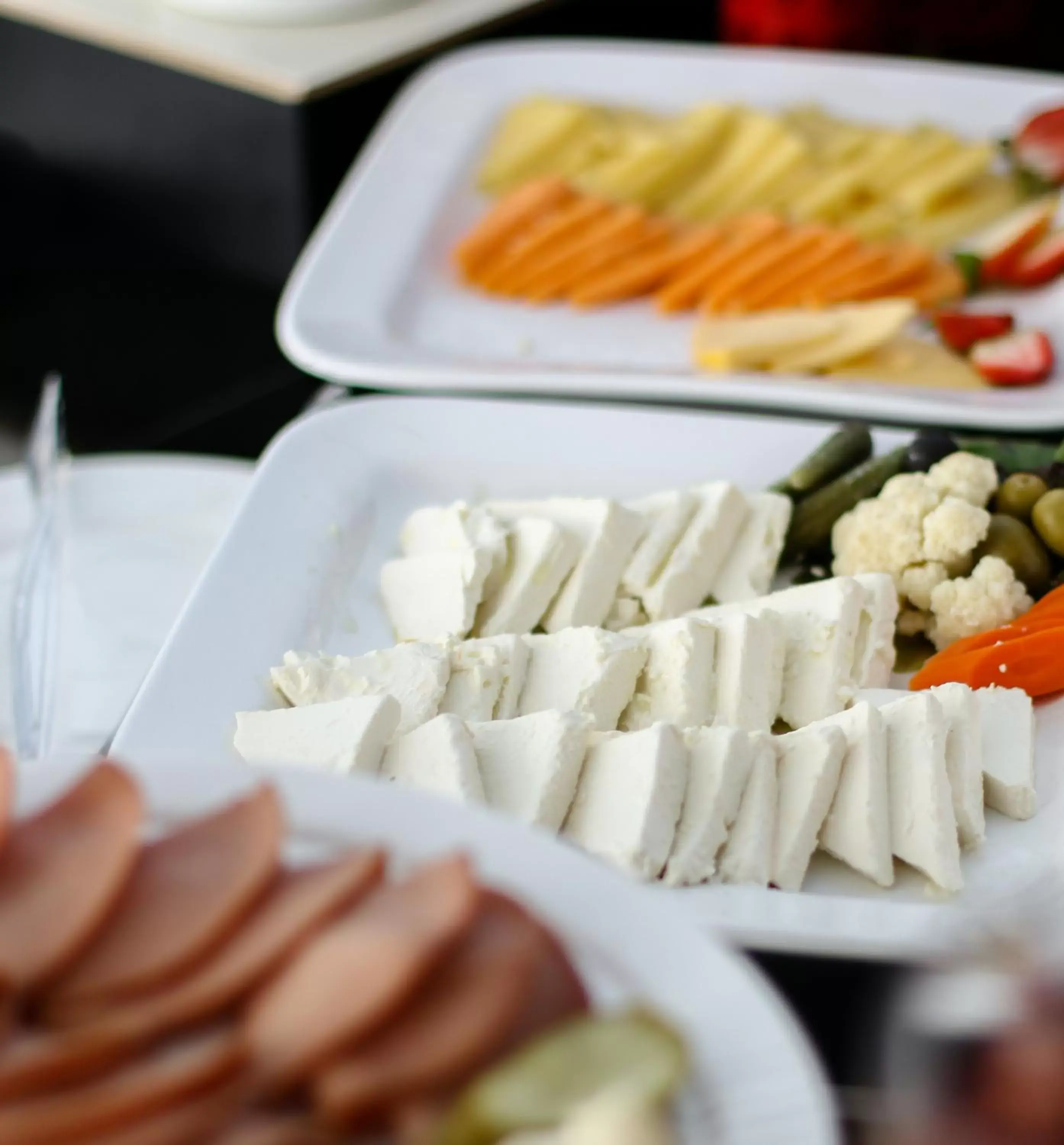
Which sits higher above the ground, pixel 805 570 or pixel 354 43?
pixel 354 43

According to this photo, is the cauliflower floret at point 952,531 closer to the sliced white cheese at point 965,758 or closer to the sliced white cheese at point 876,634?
the sliced white cheese at point 876,634

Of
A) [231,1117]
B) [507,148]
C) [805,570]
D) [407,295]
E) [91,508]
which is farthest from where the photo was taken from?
[507,148]

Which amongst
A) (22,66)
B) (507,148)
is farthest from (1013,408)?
(22,66)

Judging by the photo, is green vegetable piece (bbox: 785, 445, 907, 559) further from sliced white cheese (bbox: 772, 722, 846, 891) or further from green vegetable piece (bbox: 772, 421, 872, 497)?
sliced white cheese (bbox: 772, 722, 846, 891)

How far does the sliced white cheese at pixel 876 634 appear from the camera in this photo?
1.68m

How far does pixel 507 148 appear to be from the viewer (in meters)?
2.98

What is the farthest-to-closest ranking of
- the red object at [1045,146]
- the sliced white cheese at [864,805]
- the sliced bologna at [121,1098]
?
1. the red object at [1045,146]
2. the sliced white cheese at [864,805]
3. the sliced bologna at [121,1098]

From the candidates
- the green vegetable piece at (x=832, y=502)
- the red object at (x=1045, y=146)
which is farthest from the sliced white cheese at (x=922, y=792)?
the red object at (x=1045, y=146)

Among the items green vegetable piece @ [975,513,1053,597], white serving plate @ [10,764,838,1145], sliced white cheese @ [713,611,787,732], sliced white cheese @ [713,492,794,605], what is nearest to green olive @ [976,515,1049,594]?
green vegetable piece @ [975,513,1053,597]

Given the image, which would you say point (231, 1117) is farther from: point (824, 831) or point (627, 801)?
point (824, 831)

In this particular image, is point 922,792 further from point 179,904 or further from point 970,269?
point 970,269

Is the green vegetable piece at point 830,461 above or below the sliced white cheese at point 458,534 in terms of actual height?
above

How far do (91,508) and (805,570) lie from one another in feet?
3.77

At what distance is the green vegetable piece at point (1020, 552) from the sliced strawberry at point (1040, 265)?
0.90 m
